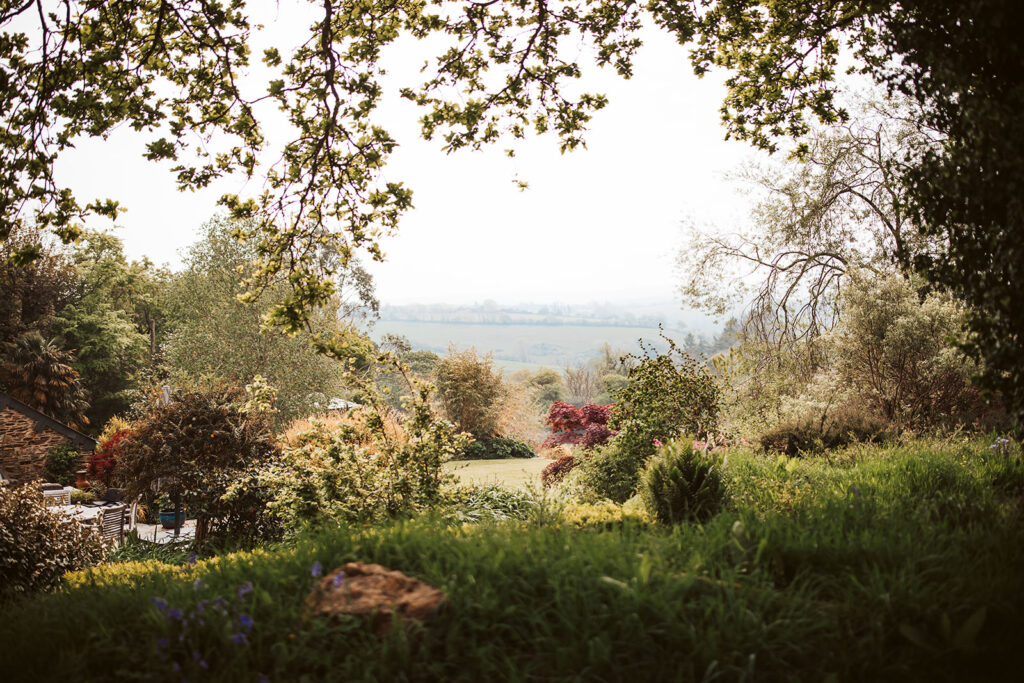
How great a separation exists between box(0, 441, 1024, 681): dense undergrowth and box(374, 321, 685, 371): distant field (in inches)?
Answer: 5183

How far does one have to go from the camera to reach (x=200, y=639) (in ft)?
8.52

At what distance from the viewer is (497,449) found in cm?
2066

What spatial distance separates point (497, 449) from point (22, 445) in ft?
47.9

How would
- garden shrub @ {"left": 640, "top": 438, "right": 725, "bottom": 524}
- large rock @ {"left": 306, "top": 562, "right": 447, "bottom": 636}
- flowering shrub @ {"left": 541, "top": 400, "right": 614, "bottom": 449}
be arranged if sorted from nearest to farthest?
large rock @ {"left": 306, "top": 562, "right": 447, "bottom": 636} < garden shrub @ {"left": 640, "top": 438, "right": 725, "bottom": 524} < flowering shrub @ {"left": 541, "top": 400, "right": 614, "bottom": 449}

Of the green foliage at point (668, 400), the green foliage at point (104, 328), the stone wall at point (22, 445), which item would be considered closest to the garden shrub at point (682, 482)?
the green foliage at point (668, 400)

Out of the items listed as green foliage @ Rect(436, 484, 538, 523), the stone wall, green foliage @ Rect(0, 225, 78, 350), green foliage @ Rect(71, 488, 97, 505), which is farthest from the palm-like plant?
green foliage @ Rect(436, 484, 538, 523)

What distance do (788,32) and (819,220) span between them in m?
9.78

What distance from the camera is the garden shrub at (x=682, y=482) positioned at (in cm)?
465

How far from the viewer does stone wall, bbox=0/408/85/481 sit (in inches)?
699

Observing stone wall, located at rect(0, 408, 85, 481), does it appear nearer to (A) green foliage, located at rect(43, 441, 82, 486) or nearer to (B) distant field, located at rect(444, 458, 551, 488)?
(A) green foliage, located at rect(43, 441, 82, 486)

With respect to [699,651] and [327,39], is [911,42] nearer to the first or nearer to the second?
[699,651]

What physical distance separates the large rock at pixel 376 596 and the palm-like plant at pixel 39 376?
1079 inches

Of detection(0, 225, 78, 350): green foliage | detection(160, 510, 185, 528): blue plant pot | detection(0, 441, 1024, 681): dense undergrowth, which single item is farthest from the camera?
detection(0, 225, 78, 350): green foliage

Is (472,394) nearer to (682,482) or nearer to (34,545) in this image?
(34,545)
